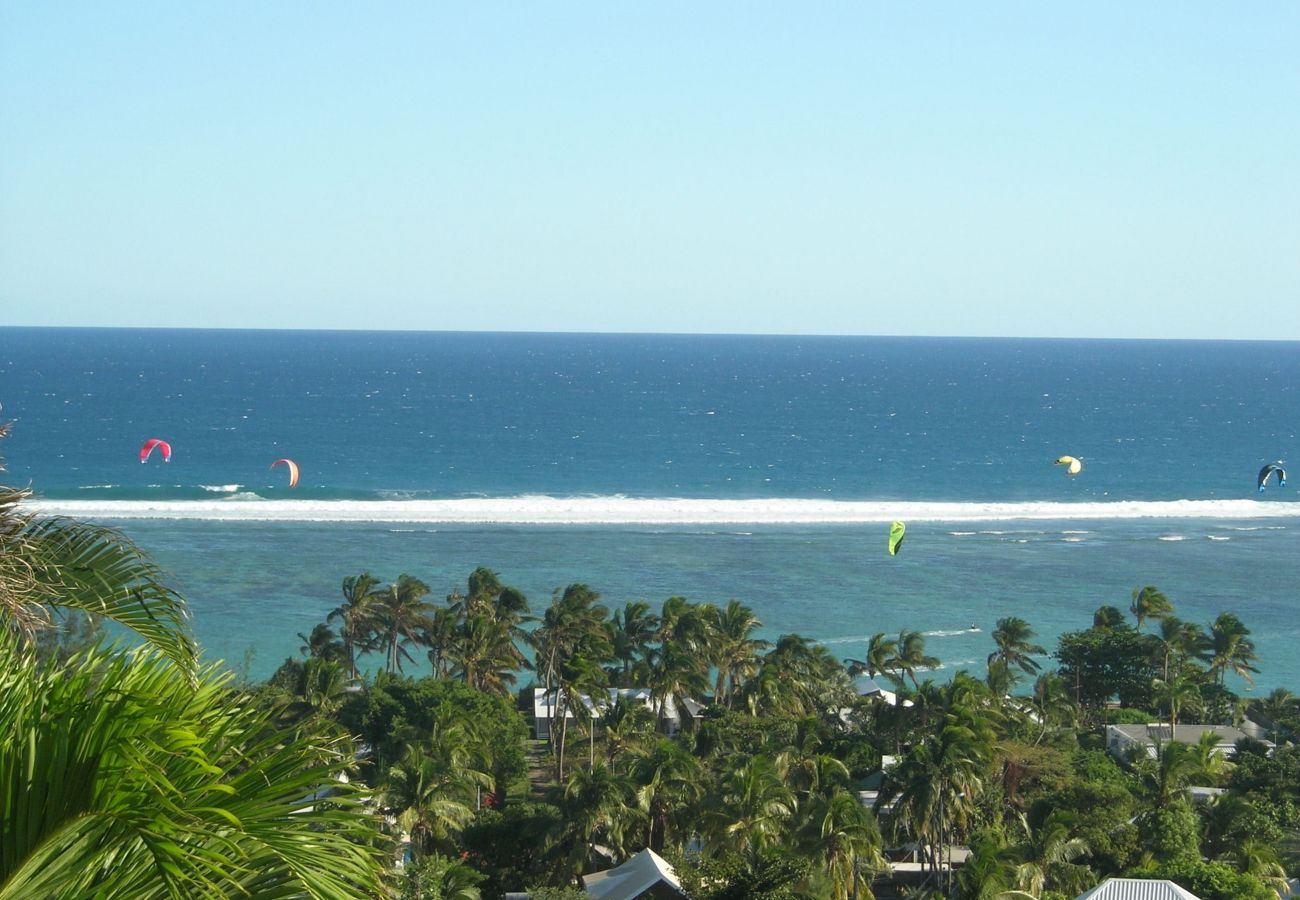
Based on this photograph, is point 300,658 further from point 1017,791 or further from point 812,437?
point 812,437

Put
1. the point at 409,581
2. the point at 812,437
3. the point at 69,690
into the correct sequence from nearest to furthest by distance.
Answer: the point at 69,690 → the point at 409,581 → the point at 812,437

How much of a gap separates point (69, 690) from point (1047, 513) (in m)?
85.5

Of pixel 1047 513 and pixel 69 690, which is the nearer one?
pixel 69 690

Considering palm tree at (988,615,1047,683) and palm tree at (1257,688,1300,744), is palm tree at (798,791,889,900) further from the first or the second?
palm tree at (988,615,1047,683)

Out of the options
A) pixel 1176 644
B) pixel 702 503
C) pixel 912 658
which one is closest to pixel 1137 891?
pixel 912 658

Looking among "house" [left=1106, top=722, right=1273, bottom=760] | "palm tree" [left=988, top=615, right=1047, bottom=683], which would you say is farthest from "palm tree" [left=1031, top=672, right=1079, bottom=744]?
"palm tree" [left=988, top=615, right=1047, bottom=683]

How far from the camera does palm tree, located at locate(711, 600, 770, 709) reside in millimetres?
39719

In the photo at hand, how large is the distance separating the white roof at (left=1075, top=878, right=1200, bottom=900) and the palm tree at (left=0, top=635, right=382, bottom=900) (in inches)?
799

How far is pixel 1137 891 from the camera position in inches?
841

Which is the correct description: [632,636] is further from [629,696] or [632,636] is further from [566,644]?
[629,696]

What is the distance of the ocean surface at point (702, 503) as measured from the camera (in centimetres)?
5747

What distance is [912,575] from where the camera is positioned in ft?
208

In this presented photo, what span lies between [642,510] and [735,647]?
43.4 m

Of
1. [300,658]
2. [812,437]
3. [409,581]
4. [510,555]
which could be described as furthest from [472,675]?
[812,437]
